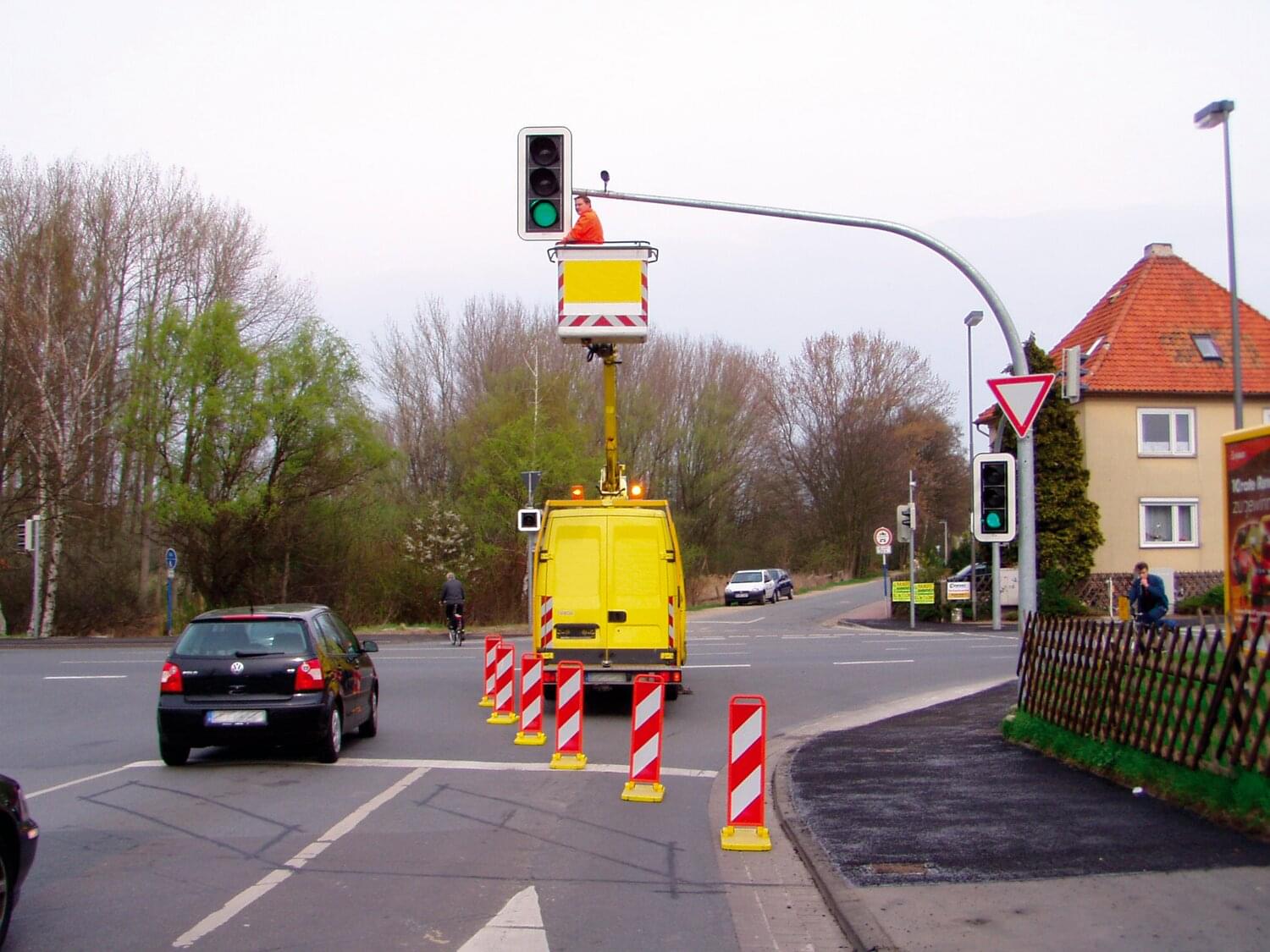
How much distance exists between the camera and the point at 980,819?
8.81 meters

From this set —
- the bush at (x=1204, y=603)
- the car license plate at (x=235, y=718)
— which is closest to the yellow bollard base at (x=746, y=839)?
the car license plate at (x=235, y=718)

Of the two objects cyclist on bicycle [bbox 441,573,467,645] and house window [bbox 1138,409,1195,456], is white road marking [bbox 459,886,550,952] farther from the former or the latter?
house window [bbox 1138,409,1195,456]

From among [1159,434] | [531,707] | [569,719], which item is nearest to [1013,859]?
[569,719]

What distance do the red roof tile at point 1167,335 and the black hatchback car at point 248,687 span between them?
3163cm

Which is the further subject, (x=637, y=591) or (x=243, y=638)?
(x=637, y=591)

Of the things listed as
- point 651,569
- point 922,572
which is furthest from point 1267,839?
point 922,572

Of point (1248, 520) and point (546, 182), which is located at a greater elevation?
point (546, 182)

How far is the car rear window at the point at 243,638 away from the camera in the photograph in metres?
12.0

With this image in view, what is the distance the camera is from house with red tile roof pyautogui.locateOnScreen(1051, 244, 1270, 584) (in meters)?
38.8

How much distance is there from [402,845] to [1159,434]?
36.0 meters

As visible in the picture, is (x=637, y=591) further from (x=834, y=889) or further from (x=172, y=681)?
(x=834, y=889)

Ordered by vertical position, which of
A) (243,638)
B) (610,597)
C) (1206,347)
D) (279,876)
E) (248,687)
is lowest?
(279,876)

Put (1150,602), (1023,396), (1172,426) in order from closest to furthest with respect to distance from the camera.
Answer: (1023,396), (1150,602), (1172,426)

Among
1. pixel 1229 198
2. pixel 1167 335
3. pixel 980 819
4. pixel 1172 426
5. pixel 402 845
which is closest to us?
pixel 402 845
